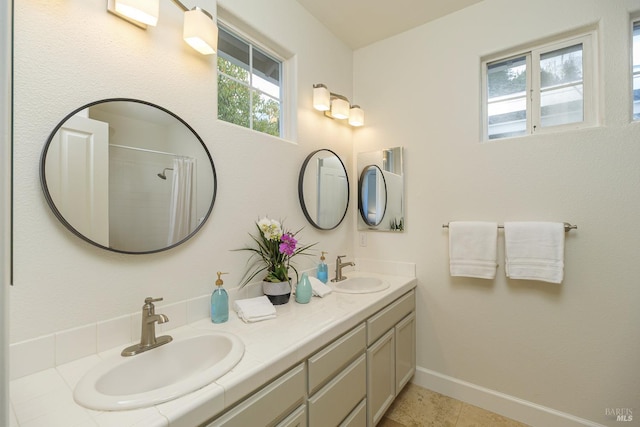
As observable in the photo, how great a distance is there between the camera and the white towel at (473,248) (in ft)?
6.05

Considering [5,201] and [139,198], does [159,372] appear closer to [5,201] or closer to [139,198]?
[139,198]

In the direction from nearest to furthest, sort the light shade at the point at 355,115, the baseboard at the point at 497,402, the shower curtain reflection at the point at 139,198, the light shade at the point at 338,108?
the shower curtain reflection at the point at 139,198 → the baseboard at the point at 497,402 → the light shade at the point at 338,108 → the light shade at the point at 355,115

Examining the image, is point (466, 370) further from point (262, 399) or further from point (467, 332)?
point (262, 399)

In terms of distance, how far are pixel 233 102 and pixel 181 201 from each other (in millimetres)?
710

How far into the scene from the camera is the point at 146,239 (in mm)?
1199

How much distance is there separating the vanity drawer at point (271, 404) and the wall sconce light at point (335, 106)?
1662mm

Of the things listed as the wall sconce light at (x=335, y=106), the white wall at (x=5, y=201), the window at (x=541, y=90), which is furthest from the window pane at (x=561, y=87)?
the white wall at (x=5, y=201)

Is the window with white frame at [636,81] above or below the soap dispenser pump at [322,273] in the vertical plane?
above

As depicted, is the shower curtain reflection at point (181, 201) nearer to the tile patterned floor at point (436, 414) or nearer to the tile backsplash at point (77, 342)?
the tile backsplash at point (77, 342)

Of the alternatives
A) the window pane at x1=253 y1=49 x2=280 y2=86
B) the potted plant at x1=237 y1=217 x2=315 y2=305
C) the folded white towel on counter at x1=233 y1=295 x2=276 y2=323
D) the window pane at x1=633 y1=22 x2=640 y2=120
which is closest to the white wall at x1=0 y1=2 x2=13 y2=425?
the folded white towel on counter at x1=233 y1=295 x2=276 y2=323

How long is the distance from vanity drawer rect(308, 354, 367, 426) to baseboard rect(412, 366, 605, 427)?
2.82 ft

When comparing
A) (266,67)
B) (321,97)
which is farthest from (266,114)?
(321,97)

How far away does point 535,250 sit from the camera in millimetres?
1692

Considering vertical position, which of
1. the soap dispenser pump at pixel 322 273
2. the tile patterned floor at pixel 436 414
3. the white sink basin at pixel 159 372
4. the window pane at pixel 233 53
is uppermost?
the window pane at pixel 233 53
